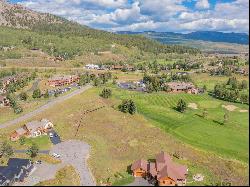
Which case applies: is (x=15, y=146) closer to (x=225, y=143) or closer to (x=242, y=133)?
(x=225, y=143)

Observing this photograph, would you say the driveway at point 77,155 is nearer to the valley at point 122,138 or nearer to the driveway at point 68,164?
the driveway at point 68,164

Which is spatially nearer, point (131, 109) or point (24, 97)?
point (131, 109)

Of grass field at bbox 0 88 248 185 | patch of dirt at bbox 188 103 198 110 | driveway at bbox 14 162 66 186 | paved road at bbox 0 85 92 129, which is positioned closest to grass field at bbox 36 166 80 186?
driveway at bbox 14 162 66 186

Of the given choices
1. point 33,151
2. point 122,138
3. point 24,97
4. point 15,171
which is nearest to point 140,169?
point 15,171

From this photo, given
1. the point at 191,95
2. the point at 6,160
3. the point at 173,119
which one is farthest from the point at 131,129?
the point at 191,95

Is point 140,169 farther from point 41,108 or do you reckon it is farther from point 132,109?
point 41,108

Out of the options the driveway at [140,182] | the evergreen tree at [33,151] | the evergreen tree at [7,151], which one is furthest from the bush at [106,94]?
the driveway at [140,182]
